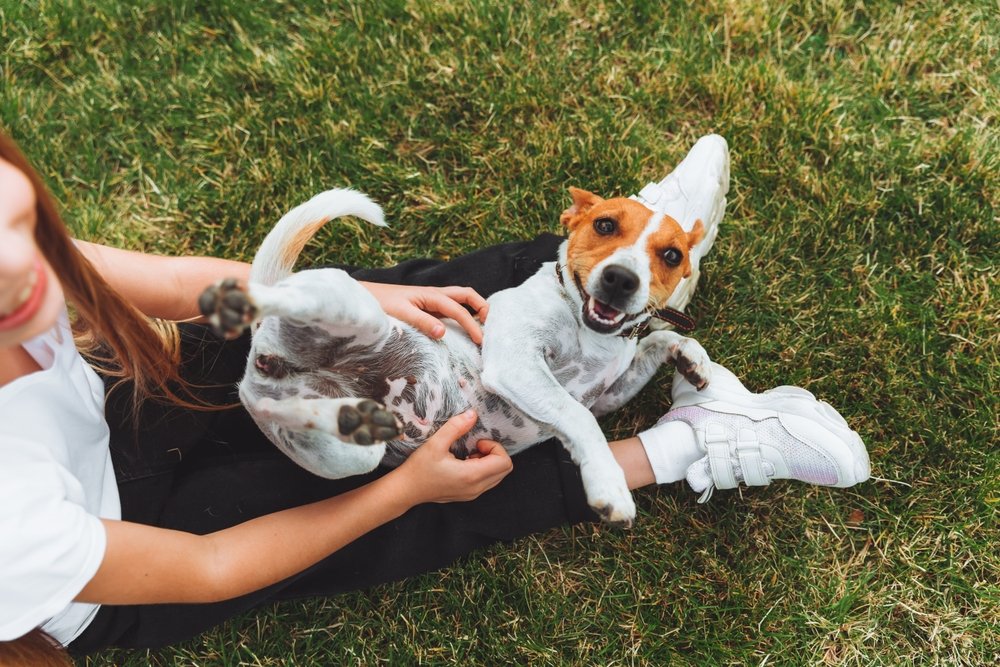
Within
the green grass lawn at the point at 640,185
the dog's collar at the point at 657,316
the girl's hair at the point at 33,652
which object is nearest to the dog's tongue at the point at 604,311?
the dog's collar at the point at 657,316

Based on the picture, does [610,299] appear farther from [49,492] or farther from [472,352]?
[49,492]

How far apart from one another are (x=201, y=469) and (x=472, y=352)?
1112 millimetres

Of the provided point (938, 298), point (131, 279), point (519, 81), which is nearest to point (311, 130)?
point (519, 81)

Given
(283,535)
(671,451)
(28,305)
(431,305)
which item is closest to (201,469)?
(283,535)

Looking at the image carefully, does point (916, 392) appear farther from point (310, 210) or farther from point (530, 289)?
point (310, 210)

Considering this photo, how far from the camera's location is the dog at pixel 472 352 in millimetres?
2205

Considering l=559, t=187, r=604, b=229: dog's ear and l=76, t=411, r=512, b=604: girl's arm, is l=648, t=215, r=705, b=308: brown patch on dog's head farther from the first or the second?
l=76, t=411, r=512, b=604: girl's arm

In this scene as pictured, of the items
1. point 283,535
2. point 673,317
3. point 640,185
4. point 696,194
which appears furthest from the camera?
point 640,185

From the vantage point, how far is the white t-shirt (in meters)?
1.80

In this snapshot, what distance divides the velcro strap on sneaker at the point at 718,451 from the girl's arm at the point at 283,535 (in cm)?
87

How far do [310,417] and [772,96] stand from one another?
293 cm

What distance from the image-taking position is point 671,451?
2918 mm

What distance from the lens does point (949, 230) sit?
339 cm

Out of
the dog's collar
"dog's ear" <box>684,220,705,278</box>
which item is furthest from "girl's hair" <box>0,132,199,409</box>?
"dog's ear" <box>684,220,705,278</box>
